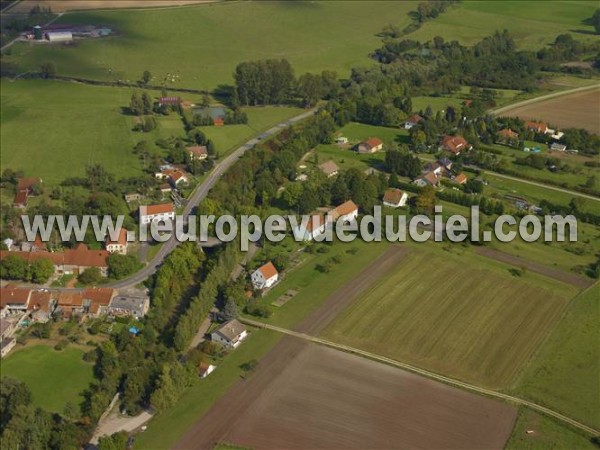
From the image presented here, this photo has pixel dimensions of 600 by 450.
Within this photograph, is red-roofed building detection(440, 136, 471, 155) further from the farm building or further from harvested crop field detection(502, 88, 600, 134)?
the farm building

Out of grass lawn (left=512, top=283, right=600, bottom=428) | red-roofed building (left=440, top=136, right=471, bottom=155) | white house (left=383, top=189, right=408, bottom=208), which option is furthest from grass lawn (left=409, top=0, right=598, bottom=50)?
grass lawn (left=512, top=283, right=600, bottom=428)

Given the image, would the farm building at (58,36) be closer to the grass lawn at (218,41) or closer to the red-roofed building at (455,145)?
the grass lawn at (218,41)

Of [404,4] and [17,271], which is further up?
[404,4]

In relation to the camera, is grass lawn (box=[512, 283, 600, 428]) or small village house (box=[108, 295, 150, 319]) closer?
grass lawn (box=[512, 283, 600, 428])

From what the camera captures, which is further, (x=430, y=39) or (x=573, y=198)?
(x=430, y=39)

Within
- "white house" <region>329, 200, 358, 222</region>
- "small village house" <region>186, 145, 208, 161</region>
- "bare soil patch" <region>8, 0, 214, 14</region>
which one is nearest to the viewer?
"white house" <region>329, 200, 358, 222</region>

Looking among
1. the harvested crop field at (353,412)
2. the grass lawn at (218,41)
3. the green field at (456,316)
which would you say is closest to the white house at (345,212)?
the green field at (456,316)

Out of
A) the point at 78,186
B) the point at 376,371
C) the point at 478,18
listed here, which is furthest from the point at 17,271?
the point at 478,18

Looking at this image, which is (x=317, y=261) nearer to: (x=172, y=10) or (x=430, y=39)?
(x=430, y=39)
